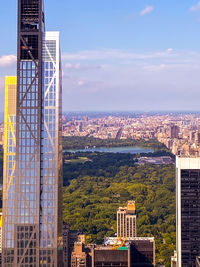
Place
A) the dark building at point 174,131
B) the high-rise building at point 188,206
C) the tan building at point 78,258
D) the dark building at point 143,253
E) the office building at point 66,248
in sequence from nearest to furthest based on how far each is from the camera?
1. the high-rise building at point 188,206
2. the tan building at point 78,258
3. the office building at point 66,248
4. the dark building at point 143,253
5. the dark building at point 174,131

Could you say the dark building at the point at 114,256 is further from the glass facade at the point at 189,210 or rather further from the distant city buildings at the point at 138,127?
the distant city buildings at the point at 138,127

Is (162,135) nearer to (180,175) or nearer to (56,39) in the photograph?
(180,175)

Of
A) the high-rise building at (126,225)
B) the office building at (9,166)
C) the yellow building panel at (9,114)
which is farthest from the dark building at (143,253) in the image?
the yellow building panel at (9,114)

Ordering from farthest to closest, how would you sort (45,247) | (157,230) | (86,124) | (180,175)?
(86,124) → (157,230) → (180,175) → (45,247)

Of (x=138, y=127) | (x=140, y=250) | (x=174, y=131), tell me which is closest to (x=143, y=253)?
(x=140, y=250)

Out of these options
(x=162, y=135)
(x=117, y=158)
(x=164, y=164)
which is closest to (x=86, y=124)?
(x=162, y=135)

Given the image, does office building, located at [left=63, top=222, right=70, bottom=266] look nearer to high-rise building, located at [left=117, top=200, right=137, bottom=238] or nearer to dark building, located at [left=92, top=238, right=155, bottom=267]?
dark building, located at [left=92, top=238, right=155, bottom=267]

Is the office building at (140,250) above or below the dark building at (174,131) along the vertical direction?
below
